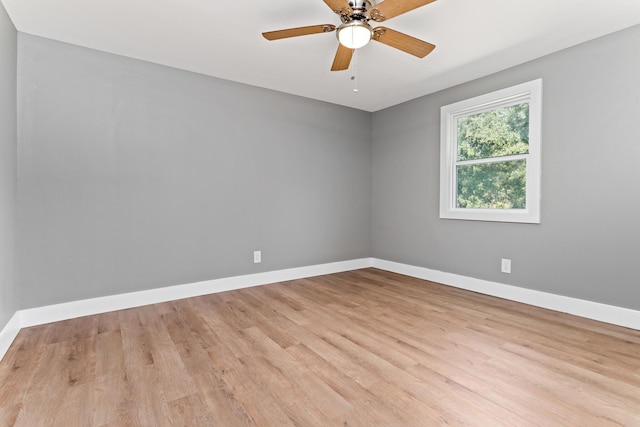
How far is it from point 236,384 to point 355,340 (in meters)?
0.87

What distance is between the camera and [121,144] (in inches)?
108

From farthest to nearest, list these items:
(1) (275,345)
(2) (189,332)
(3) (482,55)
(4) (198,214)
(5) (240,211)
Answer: (5) (240,211), (4) (198,214), (3) (482,55), (2) (189,332), (1) (275,345)

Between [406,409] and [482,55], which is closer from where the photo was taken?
[406,409]

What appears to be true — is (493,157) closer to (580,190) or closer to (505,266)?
(580,190)

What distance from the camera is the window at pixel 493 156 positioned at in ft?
9.34

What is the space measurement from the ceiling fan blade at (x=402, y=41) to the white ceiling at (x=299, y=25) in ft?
0.87

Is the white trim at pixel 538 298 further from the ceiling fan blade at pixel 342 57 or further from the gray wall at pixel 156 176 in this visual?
the ceiling fan blade at pixel 342 57

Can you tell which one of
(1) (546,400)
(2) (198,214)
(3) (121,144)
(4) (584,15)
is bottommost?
(1) (546,400)

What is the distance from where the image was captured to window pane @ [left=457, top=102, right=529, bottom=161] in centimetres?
297

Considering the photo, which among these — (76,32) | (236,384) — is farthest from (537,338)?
(76,32)

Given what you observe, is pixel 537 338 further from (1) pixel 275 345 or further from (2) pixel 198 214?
(2) pixel 198 214

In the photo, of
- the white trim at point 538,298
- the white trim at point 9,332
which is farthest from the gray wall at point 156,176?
the white trim at point 538,298

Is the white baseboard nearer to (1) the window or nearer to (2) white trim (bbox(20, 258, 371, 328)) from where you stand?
(2) white trim (bbox(20, 258, 371, 328))

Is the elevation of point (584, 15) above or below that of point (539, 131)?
above
